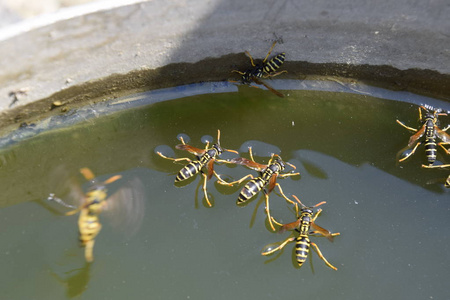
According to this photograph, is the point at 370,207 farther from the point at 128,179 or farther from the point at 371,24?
the point at 128,179

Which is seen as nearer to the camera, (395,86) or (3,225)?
(3,225)

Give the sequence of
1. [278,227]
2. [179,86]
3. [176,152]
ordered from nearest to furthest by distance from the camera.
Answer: [278,227] < [176,152] < [179,86]

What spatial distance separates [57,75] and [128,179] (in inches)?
40.2

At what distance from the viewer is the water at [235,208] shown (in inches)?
135

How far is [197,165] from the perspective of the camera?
11.7ft

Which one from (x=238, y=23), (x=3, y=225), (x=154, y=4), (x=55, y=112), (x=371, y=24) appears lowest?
(x=3, y=225)

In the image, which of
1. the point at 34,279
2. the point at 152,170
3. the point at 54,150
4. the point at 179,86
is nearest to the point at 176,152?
the point at 152,170

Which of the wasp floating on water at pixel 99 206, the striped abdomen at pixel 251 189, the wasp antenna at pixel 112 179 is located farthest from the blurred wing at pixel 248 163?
the wasp antenna at pixel 112 179

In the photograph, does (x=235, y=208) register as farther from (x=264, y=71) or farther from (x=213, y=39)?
(x=213, y=39)

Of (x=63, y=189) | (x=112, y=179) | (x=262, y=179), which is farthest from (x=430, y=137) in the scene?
(x=63, y=189)

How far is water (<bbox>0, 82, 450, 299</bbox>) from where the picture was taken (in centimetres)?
344

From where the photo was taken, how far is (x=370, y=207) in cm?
372

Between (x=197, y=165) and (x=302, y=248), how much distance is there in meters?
1.01

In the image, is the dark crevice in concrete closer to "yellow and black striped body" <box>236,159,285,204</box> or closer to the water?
the water
